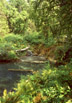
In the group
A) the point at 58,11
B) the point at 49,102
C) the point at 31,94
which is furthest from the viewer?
the point at 58,11

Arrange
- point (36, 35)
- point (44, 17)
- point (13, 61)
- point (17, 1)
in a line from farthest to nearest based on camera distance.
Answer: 1. point (17, 1)
2. point (36, 35)
3. point (13, 61)
4. point (44, 17)

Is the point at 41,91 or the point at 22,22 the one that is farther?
the point at 22,22

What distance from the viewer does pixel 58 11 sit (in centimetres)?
692

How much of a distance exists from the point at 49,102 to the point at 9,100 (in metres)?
1.32

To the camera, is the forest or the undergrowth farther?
the forest

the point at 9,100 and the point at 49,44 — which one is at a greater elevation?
the point at 9,100

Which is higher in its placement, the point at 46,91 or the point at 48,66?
the point at 46,91

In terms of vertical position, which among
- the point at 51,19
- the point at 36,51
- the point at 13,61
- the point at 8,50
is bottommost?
the point at 36,51

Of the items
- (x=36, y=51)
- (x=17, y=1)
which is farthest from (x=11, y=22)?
→ (x=36, y=51)

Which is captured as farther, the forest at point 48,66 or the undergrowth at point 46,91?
the forest at point 48,66

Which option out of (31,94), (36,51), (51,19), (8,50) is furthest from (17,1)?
(31,94)

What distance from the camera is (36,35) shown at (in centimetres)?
2161

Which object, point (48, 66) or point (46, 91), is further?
point (48, 66)

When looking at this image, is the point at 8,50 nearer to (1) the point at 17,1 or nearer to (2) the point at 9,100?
(2) the point at 9,100
